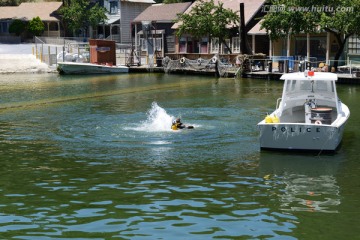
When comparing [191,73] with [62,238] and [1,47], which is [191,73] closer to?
[1,47]

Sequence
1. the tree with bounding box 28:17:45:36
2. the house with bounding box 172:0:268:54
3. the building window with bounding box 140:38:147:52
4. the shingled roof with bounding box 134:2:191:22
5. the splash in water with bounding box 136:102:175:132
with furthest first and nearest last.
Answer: the tree with bounding box 28:17:45:36
the building window with bounding box 140:38:147:52
the shingled roof with bounding box 134:2:191:22
the house with bounding box 172:0:268:54
the splash in water with bounding box 136:102:175:132

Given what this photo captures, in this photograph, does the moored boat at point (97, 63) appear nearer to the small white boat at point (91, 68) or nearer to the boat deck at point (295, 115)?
the small white boat at point (91, 68)

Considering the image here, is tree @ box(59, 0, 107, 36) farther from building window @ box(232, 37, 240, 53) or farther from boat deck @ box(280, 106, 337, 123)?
boat deck @ box(280, 106, 337, 123)

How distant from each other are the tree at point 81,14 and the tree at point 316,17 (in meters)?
44.6

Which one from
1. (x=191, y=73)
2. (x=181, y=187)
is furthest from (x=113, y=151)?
(x=191, y=73)

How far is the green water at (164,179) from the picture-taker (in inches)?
523

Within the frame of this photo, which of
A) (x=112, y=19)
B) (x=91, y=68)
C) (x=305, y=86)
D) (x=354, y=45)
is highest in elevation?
(x=112, y=19)

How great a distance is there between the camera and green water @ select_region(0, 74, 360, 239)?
1330 cm

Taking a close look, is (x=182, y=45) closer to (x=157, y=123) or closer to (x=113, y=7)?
(x=113, y=7)

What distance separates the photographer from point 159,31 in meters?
76.3

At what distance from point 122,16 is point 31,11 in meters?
18.3

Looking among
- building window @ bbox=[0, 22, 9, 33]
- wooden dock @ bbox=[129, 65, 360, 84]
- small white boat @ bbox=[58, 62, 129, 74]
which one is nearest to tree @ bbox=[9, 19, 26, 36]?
building window @ bbox=[0, 22, 9, 33]

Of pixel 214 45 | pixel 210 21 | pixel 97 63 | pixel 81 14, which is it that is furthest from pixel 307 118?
pixel 81 14

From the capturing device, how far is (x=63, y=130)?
26797 mm
